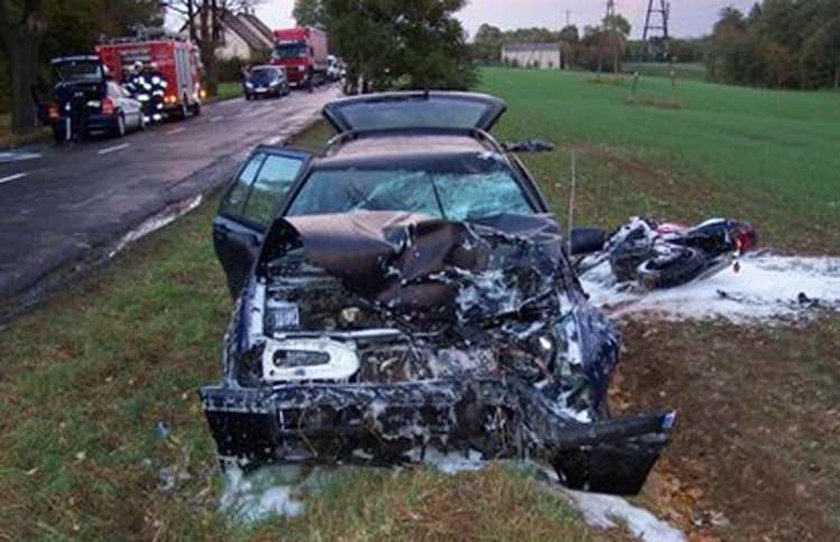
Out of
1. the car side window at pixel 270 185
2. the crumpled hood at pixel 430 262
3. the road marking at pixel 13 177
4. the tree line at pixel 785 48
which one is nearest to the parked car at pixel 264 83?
the road marking at pixel 13 177

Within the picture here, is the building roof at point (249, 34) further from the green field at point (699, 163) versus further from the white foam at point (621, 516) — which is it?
the white foam at point (621, 516)

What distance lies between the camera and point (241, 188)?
711 cm

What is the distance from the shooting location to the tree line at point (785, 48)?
8750 centimetres

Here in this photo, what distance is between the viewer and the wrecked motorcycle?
4207 mm

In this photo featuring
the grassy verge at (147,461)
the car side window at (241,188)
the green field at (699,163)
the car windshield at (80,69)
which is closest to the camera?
the grassy verge at (147,461)

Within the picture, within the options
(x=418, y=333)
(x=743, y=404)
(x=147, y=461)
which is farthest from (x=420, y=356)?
(x=743, y=404)

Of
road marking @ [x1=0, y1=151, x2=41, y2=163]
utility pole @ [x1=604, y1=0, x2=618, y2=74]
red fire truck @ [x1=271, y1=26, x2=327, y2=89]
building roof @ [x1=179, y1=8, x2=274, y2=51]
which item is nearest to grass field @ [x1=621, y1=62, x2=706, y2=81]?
utility pole @ [x1=604, y1=0, x2=618, y2=74]

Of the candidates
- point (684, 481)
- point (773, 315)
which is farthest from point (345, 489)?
point (773, 315)

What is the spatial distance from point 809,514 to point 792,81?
320ft

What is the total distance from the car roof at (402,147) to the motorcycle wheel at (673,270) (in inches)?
85.9

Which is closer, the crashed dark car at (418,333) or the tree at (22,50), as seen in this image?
the crashed dark car at (418,333)

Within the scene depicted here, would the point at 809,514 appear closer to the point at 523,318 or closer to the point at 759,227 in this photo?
the point at 523,318

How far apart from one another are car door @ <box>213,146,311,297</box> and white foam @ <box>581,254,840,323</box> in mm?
2912

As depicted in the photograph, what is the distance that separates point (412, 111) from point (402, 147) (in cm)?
140
